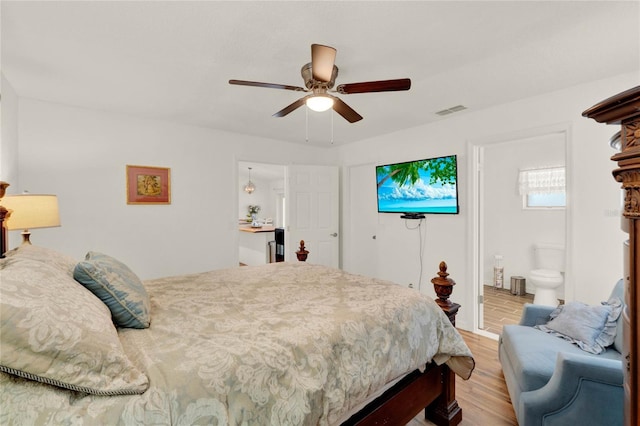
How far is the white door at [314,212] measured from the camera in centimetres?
466

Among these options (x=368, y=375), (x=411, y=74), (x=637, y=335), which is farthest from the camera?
(x=411, y=74)

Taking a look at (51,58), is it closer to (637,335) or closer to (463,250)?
(637,335)

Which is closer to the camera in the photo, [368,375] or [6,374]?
[6,374]

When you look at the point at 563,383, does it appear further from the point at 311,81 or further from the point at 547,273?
the point at 547,273

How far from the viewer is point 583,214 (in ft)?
8.50

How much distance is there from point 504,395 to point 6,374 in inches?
108

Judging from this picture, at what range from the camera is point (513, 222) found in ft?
15.7

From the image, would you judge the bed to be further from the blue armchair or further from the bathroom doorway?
the bathroom doorway

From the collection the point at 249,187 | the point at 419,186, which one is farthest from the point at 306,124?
the point at 249,187

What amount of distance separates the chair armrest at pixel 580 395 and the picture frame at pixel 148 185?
3900 millimetres

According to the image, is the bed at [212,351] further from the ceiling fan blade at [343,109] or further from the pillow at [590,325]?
the ceiling fan blade at [343,109]

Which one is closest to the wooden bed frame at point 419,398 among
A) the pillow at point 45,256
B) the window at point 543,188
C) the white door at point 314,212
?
the pillow at point 45,256

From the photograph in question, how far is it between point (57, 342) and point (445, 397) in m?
2.04

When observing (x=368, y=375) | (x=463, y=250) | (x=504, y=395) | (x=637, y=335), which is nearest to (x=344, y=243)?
(x=463, y=250)
